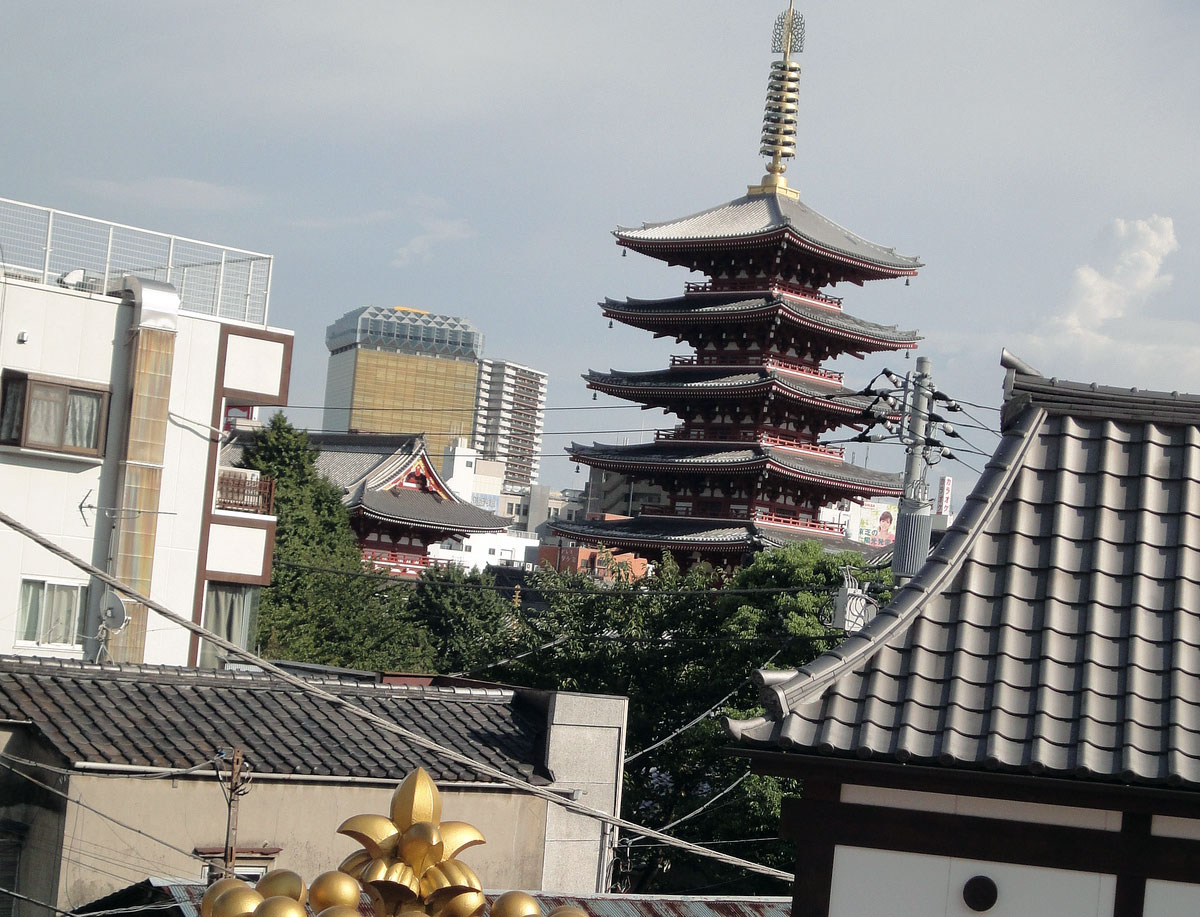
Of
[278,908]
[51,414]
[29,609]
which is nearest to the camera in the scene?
[278,908]

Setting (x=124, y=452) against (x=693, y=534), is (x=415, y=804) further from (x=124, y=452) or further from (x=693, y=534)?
(x=693, y=534)

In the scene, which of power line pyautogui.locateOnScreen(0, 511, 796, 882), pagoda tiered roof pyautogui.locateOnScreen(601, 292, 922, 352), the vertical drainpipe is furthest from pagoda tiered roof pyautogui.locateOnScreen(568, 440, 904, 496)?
power line pyautogui.locateOnScreen(0, 511, 796, 882)

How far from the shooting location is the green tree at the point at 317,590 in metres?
37.7

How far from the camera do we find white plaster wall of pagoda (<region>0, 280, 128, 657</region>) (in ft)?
69.8

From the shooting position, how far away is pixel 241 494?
24.2m

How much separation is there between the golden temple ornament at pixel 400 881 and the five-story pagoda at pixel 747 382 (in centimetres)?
3309

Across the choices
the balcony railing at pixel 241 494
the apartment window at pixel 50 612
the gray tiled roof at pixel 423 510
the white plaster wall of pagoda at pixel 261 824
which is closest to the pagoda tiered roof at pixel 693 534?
the gray tiled roof at pixel 423 510

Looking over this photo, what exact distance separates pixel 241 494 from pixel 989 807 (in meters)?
19.6

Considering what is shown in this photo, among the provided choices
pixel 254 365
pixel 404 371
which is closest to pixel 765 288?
pixel 254 365

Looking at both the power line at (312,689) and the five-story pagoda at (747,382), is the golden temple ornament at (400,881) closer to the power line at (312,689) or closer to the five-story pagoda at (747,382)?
the power line at (312,689)

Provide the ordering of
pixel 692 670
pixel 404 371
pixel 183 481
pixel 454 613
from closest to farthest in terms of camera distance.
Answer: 1. pixel 183 481
2. pixel 692 670
3. pixel 454 613
4. pixel 404 371

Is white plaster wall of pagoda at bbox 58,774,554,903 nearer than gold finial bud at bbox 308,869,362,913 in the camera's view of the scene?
No

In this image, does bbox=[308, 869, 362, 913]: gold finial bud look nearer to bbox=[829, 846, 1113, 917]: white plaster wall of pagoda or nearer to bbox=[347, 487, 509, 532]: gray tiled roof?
bbox=[829, 846, 1113, 917]: white plaster wall of pagoda

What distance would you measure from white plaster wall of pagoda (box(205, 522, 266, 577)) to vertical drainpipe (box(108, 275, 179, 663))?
1153 millimetres
